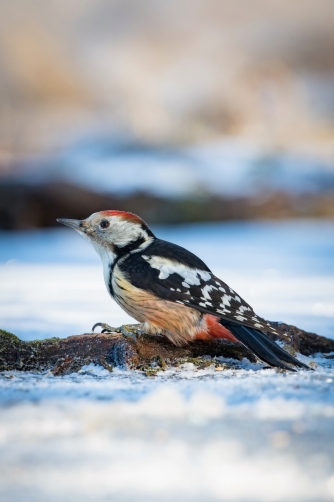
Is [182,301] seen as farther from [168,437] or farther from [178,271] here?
[168,437]

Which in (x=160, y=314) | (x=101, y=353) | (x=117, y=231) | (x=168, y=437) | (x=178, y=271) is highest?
(x=117, y=231)

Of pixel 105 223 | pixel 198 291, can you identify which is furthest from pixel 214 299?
pixel 105 223

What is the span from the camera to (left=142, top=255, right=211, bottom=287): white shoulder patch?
187 cm

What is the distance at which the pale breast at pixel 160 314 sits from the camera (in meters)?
1.85

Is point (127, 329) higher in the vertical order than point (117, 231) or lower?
lower

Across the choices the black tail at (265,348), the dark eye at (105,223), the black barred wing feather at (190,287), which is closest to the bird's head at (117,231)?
the dark eye at (105,223)

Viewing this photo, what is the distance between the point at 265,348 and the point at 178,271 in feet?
1.05

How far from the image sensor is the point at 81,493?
1.04 metres

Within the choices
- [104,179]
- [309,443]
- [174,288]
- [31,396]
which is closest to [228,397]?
[309,443]

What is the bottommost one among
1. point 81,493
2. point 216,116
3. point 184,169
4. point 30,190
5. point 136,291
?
point 81,493

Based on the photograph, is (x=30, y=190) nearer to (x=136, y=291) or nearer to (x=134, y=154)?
(x=134, y=154)

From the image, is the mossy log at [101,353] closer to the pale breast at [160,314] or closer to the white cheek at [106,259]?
the pale breast at [160,314]

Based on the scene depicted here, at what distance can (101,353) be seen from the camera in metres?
1.71

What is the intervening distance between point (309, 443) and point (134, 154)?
4.05m
